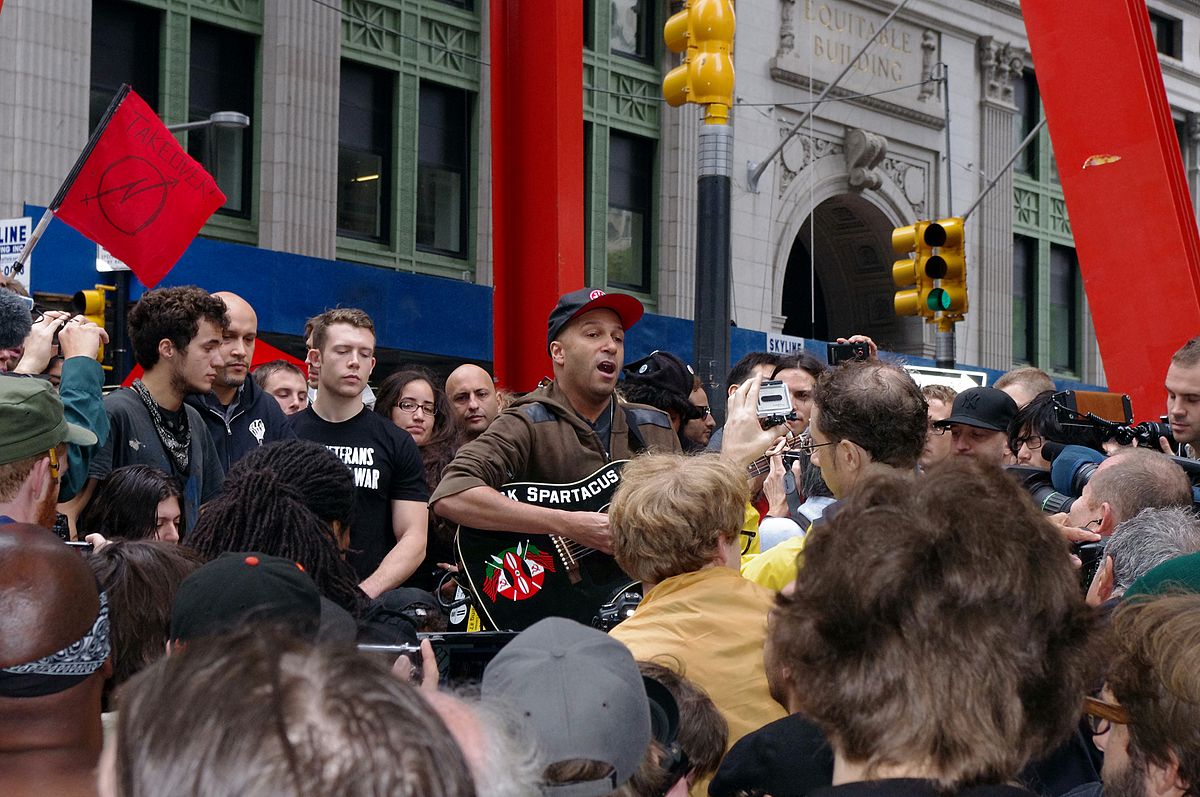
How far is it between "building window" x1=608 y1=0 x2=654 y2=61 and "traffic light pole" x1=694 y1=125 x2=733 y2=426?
14759mm

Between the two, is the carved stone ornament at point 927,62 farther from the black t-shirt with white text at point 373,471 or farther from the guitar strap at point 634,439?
the guitar strap at point 634,439

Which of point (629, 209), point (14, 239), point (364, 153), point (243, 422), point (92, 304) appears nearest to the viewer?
point (243, 422)

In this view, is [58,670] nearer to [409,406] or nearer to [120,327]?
[409,406]

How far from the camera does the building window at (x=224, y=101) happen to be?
1819 centimetres

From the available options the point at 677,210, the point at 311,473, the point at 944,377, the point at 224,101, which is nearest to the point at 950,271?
the point at 944,377

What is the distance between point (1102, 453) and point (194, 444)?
12.0 ft

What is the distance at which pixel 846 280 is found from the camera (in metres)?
28.2

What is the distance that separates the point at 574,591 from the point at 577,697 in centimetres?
275

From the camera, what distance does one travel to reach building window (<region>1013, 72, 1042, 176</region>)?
29.4 meters

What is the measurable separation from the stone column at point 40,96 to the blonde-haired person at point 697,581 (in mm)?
13345

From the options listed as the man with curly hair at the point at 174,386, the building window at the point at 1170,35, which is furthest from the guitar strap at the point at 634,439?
the building window at the point at 1170,35

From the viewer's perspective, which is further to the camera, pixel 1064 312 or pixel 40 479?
pixel 1064 312

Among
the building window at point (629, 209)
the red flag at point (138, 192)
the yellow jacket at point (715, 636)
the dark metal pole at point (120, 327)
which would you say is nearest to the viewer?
the yellow jacket at point (715, 636)

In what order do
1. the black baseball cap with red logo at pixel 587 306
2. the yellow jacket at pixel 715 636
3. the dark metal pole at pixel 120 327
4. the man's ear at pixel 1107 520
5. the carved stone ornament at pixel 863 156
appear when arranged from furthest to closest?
the carved stone ornament at pixel 863 156, the dark metal pole at pixel 120 327, the black baseball cap with red logo at pixel 587 306, the man's ear at pixel 1107 520, the yellow jacket at pixel 715 636
